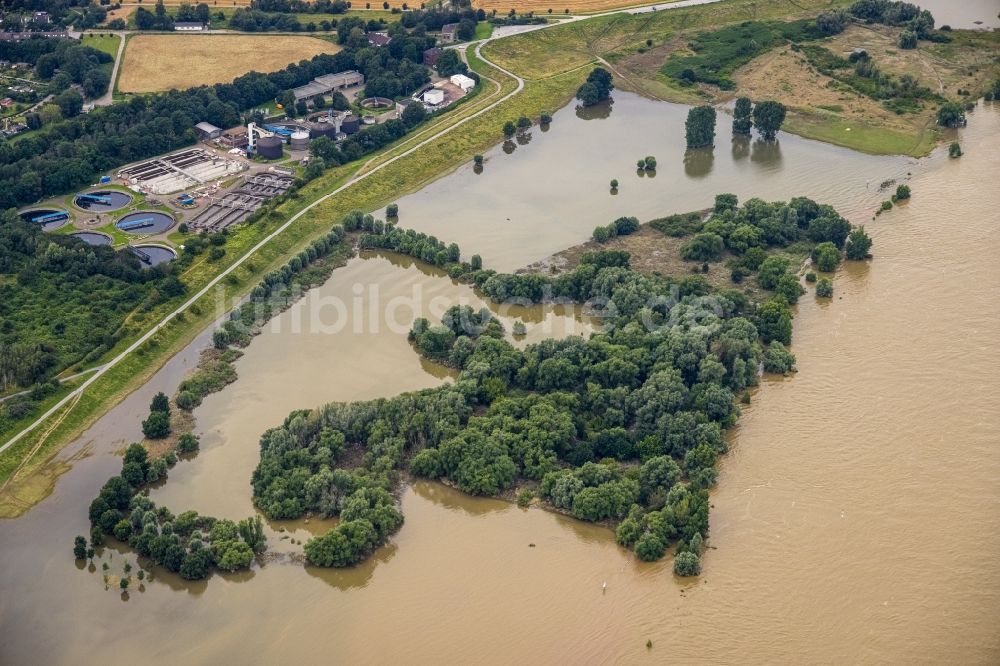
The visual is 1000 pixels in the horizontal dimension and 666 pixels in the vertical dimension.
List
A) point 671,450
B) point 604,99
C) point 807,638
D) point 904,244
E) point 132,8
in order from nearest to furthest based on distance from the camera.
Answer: point 807,638
point 671,450
point 904,244
point 604,99
point 132,8

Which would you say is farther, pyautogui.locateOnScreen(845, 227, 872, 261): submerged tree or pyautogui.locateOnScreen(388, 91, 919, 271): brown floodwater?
pyautogui.locateOnScreen(388, 91, 919, 271): brown floodwater

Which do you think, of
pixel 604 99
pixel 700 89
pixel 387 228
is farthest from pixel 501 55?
pixel 387 228

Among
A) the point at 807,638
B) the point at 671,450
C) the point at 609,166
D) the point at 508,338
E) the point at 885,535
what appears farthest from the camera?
the point at 609,166

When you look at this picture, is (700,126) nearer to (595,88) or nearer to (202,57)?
(595,88)

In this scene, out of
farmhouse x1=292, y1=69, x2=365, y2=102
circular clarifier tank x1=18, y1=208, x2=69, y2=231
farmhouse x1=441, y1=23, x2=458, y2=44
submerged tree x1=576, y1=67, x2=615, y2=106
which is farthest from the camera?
farmhouse x1=441, y1=23, x2=458, y2=44

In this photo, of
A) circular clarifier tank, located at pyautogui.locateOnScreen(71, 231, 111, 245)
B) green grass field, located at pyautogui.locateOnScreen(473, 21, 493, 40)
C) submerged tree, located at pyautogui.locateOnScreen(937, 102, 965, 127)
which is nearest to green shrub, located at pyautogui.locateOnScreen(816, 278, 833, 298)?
submerged tree, located at pyautogui.locateOnScreen(937, 102, 965, 127)

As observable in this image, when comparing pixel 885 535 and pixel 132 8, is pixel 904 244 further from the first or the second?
pixel 132 8

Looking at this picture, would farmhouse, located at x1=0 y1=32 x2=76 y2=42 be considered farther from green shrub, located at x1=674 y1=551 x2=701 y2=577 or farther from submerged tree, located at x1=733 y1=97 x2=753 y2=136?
green shrub, located at x1=674 y1=551 x2=701 y2=577
